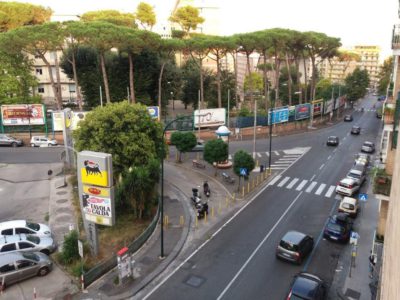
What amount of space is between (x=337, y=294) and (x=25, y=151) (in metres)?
37.6

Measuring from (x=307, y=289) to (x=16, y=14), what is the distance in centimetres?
7267

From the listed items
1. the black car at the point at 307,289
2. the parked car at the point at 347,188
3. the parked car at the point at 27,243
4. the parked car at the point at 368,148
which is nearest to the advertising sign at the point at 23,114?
the parked car at the point at 27,243

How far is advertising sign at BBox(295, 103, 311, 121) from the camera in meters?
58.5

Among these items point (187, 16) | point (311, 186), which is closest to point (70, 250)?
point (311, 186)

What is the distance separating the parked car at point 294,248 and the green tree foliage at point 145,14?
235ft

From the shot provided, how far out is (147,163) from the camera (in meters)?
26.3

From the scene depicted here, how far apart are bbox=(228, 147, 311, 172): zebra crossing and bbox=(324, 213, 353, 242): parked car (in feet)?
46.9

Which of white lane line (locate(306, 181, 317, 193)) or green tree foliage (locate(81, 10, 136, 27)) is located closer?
white lane line (locate(306, 181, 317, 193))

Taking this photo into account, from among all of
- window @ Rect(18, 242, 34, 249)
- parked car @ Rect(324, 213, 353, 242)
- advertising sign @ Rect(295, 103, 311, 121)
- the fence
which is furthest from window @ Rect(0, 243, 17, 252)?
advertising sign @ Rect(295, 103, 311, 121)

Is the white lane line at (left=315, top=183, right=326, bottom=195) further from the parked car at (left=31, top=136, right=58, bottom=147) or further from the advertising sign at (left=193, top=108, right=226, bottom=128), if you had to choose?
the parked car at (left=31, top=136, right=58, bottom=147)

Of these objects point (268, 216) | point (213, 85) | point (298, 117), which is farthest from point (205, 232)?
point (213, 85)

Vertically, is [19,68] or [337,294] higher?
[19,68]

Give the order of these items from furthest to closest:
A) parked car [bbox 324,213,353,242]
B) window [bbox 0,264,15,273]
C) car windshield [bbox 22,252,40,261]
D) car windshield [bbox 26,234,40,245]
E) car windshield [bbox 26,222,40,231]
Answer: parked car [bbox 324,213,353,242] → car windshield [bbox 26,222,40,231] → car windshield [bbox 26,234,40,245] → car windshield [bbox 22,252,40,261] → window [bbox 0,264,15,273]

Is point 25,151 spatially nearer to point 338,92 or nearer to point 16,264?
point 16,264
